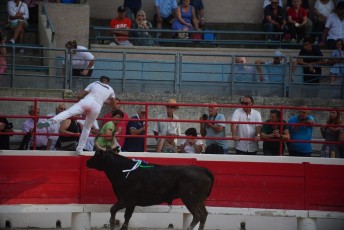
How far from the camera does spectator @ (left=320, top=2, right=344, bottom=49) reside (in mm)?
25484

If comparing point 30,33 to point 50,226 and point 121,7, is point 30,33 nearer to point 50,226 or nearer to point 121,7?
point 121,7

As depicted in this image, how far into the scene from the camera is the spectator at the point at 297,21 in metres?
26.0

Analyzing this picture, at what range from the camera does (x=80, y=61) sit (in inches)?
926

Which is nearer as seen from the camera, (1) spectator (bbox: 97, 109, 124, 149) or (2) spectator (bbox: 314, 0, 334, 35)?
(1) spectator (bbox: 97, 109, 124, 149)

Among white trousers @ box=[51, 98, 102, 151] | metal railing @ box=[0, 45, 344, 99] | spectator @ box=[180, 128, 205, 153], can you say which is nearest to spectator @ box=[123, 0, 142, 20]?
metal railing @ box=[0, 45, 344, 99]

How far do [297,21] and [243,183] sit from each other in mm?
7224

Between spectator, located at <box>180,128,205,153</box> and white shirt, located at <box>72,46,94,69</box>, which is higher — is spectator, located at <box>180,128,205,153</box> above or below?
below

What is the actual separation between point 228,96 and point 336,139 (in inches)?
128

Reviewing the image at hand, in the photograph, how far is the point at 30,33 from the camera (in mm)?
25000

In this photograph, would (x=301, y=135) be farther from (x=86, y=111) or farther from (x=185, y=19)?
(x=185, y=19)

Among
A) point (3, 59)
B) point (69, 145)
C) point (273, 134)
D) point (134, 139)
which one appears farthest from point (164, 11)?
point (69, 145)

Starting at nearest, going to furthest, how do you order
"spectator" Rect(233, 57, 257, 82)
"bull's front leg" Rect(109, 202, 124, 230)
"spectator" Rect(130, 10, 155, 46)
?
"bull's front leg" Rect(109, 202, 124, 230) → "spectator" Rect(233, 57, 257, 82) → "spectator" Rect(130, 10, 155, 46)

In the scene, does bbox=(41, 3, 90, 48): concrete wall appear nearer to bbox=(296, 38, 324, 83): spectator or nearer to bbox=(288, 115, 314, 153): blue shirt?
bbox=(296, 38, 324, 83): spectator

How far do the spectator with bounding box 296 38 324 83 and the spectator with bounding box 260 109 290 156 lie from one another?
3689 mm
